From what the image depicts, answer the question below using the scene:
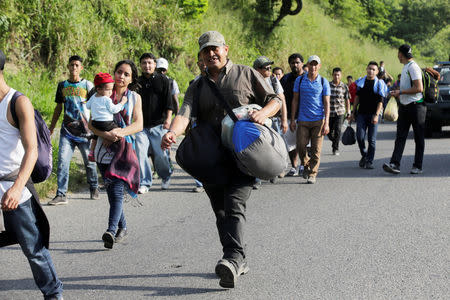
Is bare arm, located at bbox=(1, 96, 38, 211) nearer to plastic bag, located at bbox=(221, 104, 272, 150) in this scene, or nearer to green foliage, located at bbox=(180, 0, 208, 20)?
plastic bag, located at bbox=(221, 104, 272, 150)

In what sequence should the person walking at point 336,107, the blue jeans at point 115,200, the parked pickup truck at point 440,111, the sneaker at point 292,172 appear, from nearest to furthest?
the blue jeans at point 115,200, the sneaker at point 292,172, the person walking at point 336,107, the parked pickup truck at point 440,111

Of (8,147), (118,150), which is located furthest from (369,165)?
(8,147)

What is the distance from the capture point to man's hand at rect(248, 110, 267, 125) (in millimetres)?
4480

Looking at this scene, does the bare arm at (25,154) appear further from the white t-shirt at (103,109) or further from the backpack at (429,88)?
the backpack at (429,88)

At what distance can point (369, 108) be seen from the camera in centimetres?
1112

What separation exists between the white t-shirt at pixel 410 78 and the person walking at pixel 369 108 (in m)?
0.88

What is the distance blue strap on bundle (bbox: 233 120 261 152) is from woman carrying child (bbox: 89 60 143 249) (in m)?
1.78

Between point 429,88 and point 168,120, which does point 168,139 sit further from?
point 429,88

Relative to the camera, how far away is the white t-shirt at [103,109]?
235 inches

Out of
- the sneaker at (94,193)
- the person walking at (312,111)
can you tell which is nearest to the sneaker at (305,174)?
the person walking at (312,111)

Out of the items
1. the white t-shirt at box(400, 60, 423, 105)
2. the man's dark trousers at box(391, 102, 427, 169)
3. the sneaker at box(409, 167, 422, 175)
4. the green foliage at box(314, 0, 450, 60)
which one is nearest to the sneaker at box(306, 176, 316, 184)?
the man's dark trousers at box(391, 102, 427, 169)

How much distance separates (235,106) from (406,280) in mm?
1834

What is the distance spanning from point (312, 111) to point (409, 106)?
1.76 m

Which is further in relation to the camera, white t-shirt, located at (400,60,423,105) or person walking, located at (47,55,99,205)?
white t-shirt, located at (400,60,423,105)
